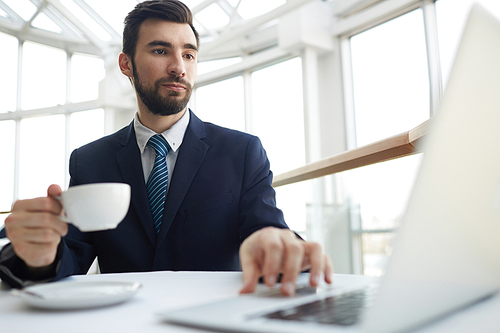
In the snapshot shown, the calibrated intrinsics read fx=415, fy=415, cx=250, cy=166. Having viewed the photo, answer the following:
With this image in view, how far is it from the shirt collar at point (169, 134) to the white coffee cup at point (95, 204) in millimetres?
784

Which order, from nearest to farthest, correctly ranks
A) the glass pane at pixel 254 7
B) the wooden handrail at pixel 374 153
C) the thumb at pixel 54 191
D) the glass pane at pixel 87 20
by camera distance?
the thumb at pixel 54 191 < the wooden handrail at pixel 374 153 < the glass pane at pixel 254 7 < the glass pane at pixel 87 20

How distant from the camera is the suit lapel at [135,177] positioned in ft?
4.04

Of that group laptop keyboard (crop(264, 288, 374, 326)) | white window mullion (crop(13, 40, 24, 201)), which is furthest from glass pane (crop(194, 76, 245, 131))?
laptop keyboard (crop(264, 288, 374, 326))

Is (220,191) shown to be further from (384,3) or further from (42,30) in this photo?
(42,30)

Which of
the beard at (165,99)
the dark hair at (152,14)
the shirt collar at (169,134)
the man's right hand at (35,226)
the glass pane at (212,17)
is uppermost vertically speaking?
the glass pane at (212,17)

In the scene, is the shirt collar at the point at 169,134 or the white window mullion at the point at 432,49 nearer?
the shirt collar at the point at 169,134

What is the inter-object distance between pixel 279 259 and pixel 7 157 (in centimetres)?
876

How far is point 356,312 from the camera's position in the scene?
1.42 feet

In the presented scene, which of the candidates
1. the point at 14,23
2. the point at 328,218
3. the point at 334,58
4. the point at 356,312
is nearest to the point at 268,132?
the point at 334,58

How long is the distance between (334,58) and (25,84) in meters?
6.01

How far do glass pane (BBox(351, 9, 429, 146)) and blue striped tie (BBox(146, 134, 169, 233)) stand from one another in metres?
3.74

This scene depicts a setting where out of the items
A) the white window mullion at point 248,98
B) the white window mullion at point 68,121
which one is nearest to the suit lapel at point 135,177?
the white window mullion at point 248,98

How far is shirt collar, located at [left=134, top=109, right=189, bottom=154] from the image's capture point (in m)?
1.39

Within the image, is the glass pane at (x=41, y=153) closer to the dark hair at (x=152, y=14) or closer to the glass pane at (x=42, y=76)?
the glass pane at (x=42, y=76)
